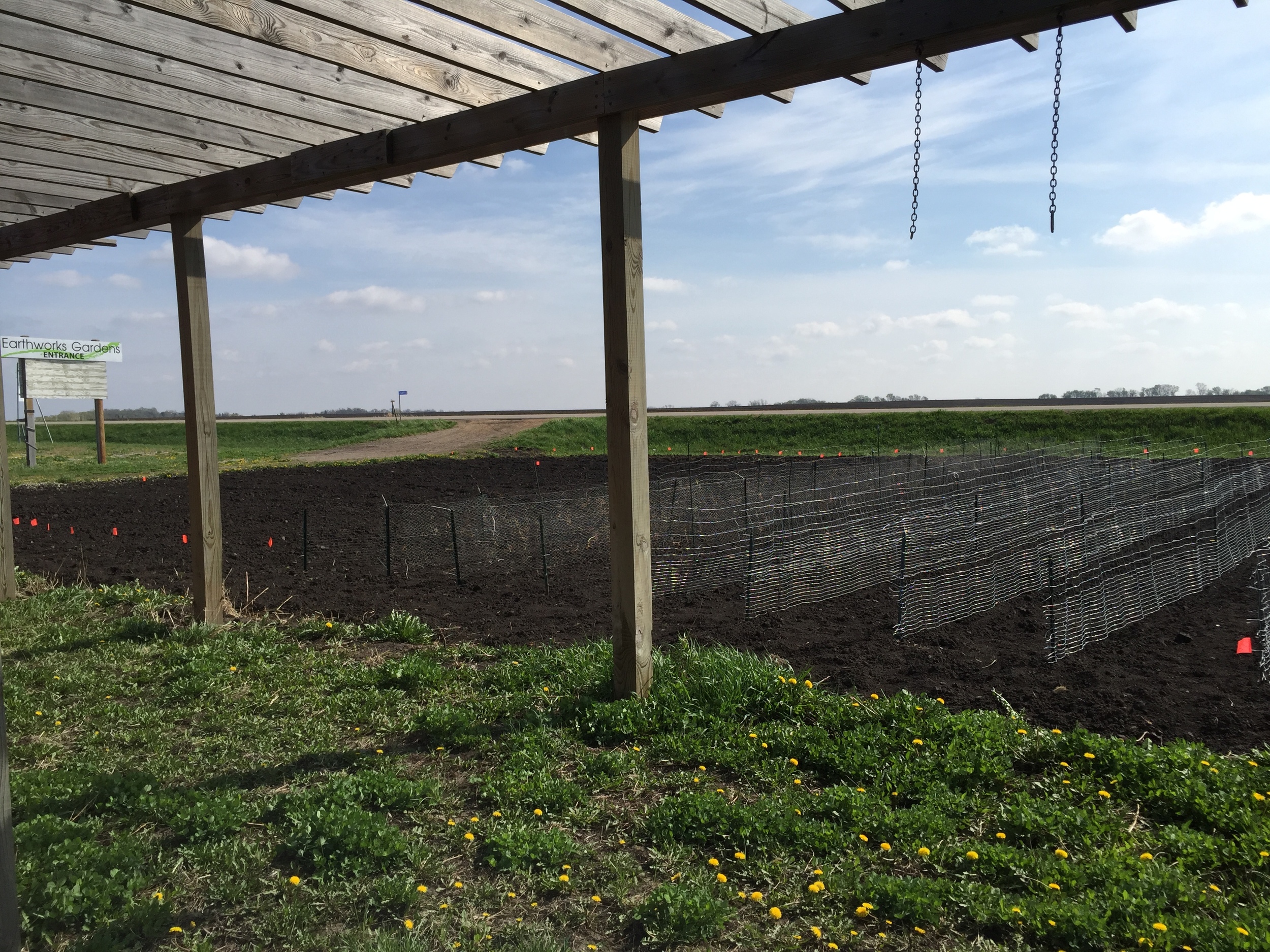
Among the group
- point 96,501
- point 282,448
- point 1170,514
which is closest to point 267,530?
point 96,501

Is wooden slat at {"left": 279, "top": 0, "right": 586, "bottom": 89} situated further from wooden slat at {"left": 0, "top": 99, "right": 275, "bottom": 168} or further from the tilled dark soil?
the tilled dark soil

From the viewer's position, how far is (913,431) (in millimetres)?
31938

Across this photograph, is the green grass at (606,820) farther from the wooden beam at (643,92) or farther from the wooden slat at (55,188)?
the wooden slat at (55,188)

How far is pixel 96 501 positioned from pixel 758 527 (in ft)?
40.7

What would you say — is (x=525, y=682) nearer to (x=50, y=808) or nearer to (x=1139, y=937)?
(x=50, y=808)

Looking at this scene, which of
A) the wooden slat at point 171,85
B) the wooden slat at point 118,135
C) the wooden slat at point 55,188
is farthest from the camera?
the wooden slat at point 55,188

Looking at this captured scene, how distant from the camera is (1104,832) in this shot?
335 centimetres

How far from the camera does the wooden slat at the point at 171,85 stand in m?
4.03

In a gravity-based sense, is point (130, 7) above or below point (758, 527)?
→ above

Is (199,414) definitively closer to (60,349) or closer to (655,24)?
(655,24)

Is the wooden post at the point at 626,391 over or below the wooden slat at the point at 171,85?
below

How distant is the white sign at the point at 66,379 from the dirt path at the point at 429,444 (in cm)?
589

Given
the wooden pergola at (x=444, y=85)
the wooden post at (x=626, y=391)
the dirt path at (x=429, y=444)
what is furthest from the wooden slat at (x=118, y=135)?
the dirt path at (x=429, y=444)

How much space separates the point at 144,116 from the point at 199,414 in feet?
7.67
